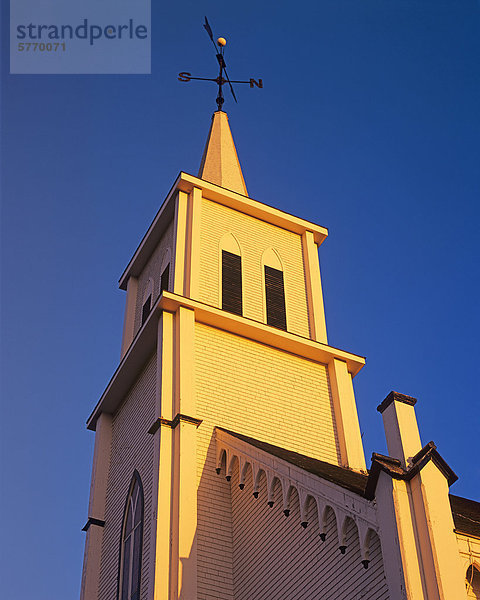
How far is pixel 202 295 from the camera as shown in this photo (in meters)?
22.9

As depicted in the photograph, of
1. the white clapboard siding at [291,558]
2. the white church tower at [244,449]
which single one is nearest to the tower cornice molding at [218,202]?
the white church tower at [244,449]

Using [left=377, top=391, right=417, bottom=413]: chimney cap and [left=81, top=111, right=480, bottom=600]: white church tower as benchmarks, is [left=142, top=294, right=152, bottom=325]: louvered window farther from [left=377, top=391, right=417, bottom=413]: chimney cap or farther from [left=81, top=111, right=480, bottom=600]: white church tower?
[left=377, top=391, right=417, bottom=413]: chimney cap

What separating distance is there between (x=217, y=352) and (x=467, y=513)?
793 centimetres

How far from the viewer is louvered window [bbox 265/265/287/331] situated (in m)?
23.8

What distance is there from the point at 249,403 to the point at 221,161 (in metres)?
11.8

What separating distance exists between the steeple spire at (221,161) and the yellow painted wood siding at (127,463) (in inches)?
356

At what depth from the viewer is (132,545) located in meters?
18.8

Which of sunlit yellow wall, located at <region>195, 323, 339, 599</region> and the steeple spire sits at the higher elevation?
the steeple spire

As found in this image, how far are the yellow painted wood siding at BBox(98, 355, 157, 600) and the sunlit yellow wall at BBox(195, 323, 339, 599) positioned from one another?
1315 millimetres

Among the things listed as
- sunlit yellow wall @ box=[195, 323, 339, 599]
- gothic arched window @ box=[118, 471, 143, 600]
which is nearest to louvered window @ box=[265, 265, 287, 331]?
sunlit yellow wall @ box=[195, 323, 339, 599]

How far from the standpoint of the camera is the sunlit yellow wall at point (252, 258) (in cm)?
2356

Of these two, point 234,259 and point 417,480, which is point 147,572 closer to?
point 417,480

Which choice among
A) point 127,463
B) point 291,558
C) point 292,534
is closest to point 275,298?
point 127,463

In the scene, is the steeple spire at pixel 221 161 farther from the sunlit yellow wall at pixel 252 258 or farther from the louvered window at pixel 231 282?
the louvered window at pixel 231 282
